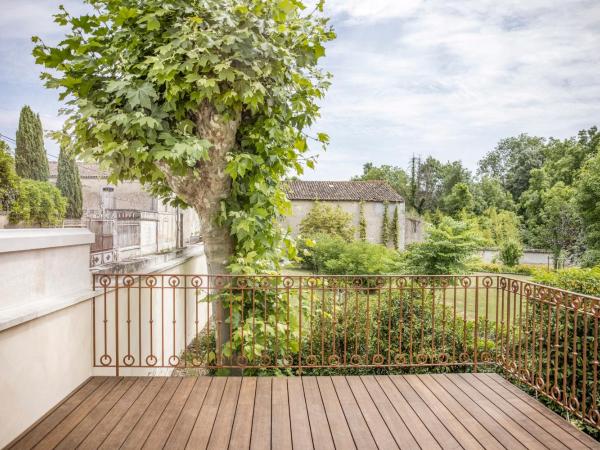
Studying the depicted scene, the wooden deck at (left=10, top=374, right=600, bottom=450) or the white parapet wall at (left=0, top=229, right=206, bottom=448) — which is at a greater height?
the white parapet wall at (left=0, top=229, right=206, bottom=448)

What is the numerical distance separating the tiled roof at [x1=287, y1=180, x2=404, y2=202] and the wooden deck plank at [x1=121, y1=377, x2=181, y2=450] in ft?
74.8

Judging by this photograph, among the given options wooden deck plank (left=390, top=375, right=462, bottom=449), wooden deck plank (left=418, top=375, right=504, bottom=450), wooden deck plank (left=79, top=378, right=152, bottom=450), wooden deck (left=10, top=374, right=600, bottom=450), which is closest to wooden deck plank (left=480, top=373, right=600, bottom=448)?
wooden deck (left=10, top=374, right=600, bottom=450)

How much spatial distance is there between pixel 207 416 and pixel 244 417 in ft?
0.86

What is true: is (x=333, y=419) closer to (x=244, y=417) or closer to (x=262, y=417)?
(x=262, y=417)

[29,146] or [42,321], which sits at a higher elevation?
[29,146]

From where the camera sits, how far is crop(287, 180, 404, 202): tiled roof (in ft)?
87.7

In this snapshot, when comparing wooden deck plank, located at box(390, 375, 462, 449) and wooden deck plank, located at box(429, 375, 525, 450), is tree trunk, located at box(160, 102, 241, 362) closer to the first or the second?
wooden deck plank, located at box(390, 375, 462, 449)

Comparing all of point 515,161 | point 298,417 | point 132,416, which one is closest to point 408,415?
point 298,417

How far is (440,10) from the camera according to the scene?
36.9ft

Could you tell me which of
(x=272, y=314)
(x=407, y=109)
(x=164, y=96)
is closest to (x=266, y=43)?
(x=164, y=96)

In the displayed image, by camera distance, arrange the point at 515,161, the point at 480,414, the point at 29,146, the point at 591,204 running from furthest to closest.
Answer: the point at 515,161 → the point at 591,204 → the point at 29,146 → the point at 480,414

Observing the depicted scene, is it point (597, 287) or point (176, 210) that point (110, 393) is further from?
point (176, 210)

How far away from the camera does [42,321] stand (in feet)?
9.43

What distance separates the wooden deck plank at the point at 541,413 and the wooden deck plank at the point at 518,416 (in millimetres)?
45
